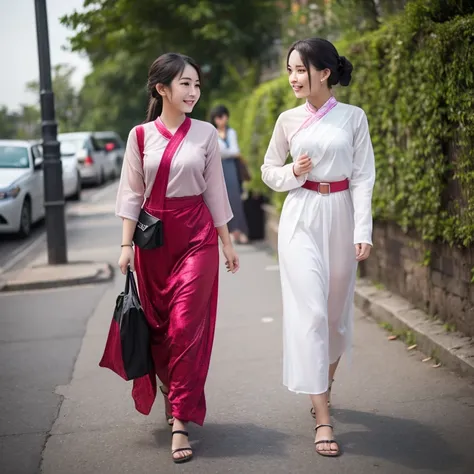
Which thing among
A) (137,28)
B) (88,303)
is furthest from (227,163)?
(137,28)

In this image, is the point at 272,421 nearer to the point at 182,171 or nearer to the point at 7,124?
the point at 182,171

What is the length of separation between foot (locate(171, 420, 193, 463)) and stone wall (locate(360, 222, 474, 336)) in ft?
7.71

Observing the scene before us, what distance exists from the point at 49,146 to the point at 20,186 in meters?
4.14

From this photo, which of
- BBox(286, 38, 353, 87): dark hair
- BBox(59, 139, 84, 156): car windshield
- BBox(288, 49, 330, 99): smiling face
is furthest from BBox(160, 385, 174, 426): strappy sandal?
BBox(59, 139, 84, 156): car windshield

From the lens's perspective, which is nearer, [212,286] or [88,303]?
[212,286]

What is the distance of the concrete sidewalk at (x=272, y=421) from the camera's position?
424cm

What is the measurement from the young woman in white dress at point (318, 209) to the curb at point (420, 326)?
52.8 inches

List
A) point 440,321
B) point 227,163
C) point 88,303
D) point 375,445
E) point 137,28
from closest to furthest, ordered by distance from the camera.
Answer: point 375,445 < point 440,321 < point 88,303 < point 227,163 < point 137,28

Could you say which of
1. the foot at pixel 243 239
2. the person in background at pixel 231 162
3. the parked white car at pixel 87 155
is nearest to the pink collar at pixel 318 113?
the person in background at pixel 231 162

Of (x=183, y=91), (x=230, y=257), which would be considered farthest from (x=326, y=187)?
(x=183, y=91)

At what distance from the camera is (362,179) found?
179 inches

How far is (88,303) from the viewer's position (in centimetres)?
895

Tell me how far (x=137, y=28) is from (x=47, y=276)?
1708 cm

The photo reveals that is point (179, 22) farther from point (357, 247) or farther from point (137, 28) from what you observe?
point (357, 247)
